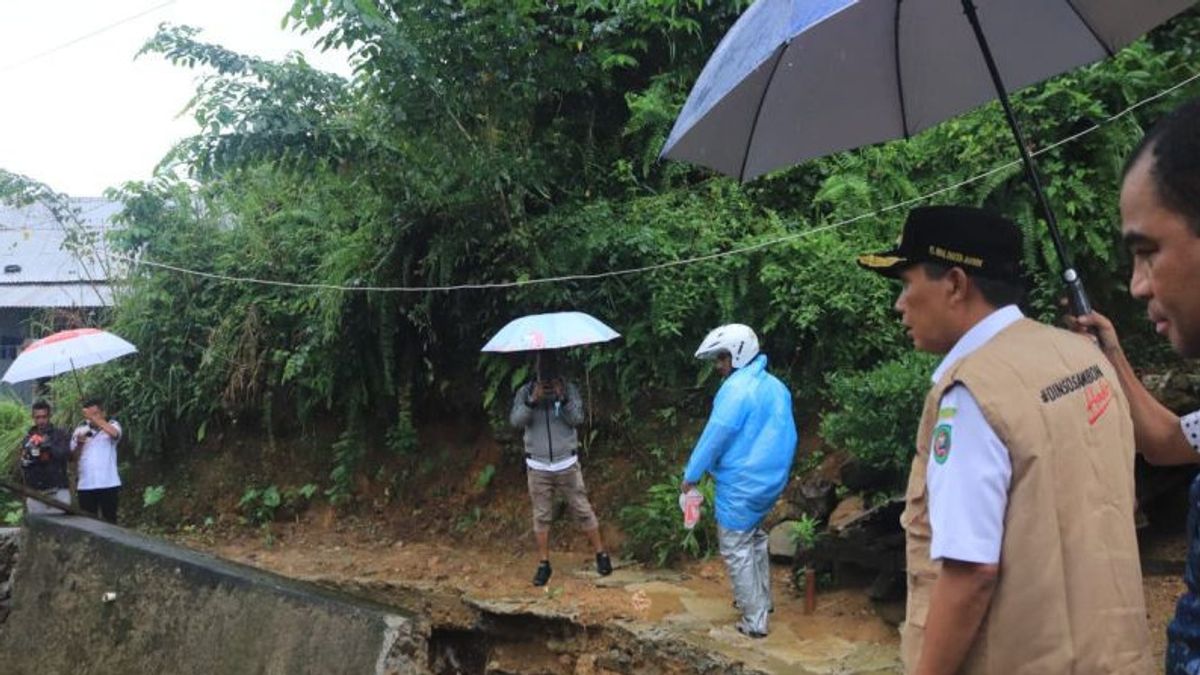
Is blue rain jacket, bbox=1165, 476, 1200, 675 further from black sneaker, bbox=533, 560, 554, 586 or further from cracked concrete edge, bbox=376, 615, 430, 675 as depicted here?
black sneaker, bbox=533, 560, 554, 586

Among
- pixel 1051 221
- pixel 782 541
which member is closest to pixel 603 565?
pixel 782 541

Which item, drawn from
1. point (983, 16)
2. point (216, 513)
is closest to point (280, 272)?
point (216, 513)

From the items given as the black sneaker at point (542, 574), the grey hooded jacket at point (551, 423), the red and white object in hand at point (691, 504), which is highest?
the grey hooded jacket at point (551, 423)

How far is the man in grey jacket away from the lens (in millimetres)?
6953

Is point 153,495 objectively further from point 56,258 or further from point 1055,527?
point 1055,527

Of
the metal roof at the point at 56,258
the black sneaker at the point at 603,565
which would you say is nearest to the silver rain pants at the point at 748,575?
the black sneaker at the point at 603,565

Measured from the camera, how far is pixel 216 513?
422 inches

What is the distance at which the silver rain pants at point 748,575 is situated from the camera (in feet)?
17.3

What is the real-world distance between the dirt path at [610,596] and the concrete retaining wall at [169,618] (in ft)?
6.59

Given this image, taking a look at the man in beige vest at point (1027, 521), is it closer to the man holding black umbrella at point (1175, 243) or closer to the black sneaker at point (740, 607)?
the man holding black umbrella at point (1175, 243)

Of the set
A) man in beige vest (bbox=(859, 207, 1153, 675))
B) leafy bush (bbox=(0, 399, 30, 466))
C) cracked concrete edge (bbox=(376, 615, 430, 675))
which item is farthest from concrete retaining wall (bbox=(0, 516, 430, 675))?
leafy bush (bbox=(0, 399, 30, 466))

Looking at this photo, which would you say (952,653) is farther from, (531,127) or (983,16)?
(531,127)

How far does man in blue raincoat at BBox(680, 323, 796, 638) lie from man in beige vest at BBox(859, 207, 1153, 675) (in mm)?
3440

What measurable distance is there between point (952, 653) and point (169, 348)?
37.4 feet
